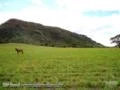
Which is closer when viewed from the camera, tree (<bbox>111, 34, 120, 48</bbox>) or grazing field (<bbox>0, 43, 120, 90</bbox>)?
grazing field (<bbox>0, 43, 120, 90</bbox>)

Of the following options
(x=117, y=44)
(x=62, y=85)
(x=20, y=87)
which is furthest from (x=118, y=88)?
(x=117, y=44)

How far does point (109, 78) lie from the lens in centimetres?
1877

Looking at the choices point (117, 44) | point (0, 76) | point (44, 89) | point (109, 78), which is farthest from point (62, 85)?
point (117, 44)

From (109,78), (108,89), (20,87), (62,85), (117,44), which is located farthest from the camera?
(117,44)

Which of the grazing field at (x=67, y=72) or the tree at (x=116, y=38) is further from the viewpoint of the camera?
the tree at (x=116, y=38)

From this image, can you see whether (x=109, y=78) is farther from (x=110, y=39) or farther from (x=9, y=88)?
(x=110, y=39)

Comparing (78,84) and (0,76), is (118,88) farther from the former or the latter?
(0,76)

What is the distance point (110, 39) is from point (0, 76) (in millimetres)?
87635

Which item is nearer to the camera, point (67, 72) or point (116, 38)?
point (67, 72)

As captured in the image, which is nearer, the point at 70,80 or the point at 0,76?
the point at 70,80

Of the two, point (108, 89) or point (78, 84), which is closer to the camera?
point (108, 89)

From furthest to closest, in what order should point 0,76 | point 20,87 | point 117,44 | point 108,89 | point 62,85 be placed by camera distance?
1. point 117,44
2. point 0,76
3. point 62,85
4. point 20,87
5. point 108,89

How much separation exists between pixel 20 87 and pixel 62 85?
5.94 ft

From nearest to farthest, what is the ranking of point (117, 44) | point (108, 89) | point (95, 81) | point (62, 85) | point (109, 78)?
point (108, 89)
point (62, 85)
point (95, 81)
point (109, 78)
point (117, 44)
